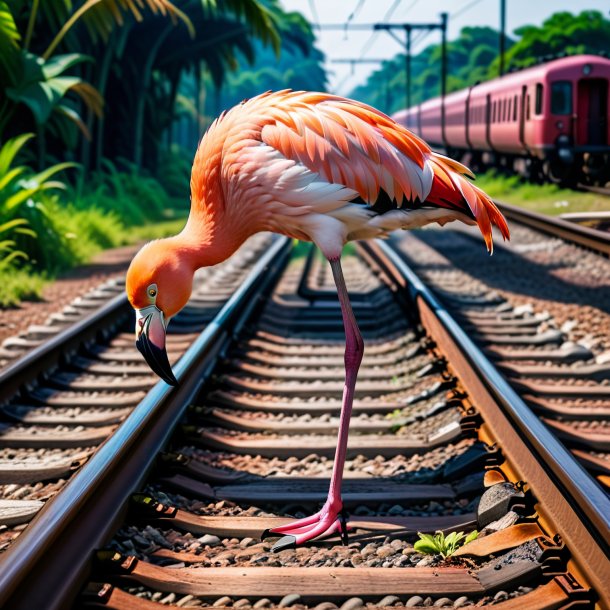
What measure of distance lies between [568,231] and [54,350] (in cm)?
838

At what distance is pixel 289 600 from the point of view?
2.82 meters

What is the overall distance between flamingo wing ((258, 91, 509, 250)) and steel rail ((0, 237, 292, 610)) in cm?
132

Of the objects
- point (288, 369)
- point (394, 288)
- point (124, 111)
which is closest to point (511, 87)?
point (124, 111)

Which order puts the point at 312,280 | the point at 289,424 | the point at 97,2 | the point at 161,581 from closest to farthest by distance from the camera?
the point at 161,581
the point at 289,424
the point at 312,280
the point at 97,2

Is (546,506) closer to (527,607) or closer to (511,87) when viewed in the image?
(527,607)

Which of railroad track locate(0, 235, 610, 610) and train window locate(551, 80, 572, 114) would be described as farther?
train window locate(551, 80, 572, 114)

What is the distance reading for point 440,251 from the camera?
13641 millimetres

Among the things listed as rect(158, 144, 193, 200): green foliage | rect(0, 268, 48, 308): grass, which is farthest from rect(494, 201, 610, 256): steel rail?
rect(158, 144, 193, 200): green foliage

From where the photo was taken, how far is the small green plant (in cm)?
328

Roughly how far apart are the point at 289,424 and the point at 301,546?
58.7 inches

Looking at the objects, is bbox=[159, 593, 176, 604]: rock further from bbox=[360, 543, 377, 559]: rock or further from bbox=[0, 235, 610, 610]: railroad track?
bbox=[360, 543, 377, 559]: rock

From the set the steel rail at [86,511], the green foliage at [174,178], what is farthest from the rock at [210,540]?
the green foliage at [174,178]

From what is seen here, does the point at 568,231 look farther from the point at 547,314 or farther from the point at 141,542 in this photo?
the point at 141,542

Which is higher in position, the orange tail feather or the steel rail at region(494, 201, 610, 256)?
the orange tail feather
